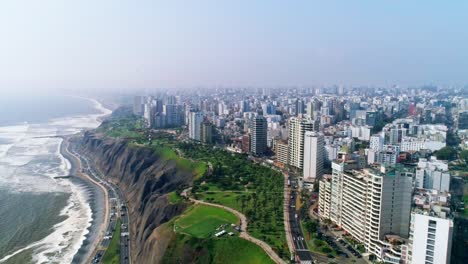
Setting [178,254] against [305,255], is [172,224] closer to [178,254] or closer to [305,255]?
[178,254]

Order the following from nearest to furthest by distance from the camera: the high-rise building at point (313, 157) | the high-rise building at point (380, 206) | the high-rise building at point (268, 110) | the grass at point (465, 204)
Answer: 1. the high-rise building at point (380, 206)
2. the grass at point (465, 204)
3. the high-rise building at point (313, 157)
4. the high-rise building at point (268, 110)

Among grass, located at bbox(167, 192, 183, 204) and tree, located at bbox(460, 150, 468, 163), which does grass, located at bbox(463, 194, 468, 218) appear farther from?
grass, located at bbox(167, 192, 183, 204)

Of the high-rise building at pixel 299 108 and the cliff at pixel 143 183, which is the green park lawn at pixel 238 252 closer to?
the cliff at pixel 143 183

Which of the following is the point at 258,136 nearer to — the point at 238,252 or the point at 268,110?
the point at 238,252

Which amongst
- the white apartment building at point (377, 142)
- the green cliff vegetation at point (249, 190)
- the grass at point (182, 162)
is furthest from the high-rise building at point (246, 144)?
the white apartment building at point (377, 142)

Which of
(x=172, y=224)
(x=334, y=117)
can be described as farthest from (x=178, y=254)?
(x=334, y=117)

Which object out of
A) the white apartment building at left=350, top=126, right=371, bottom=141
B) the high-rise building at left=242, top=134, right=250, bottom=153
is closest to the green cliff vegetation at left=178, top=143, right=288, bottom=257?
the high-rise building at left=242, top=134, right=250, bottom=153
